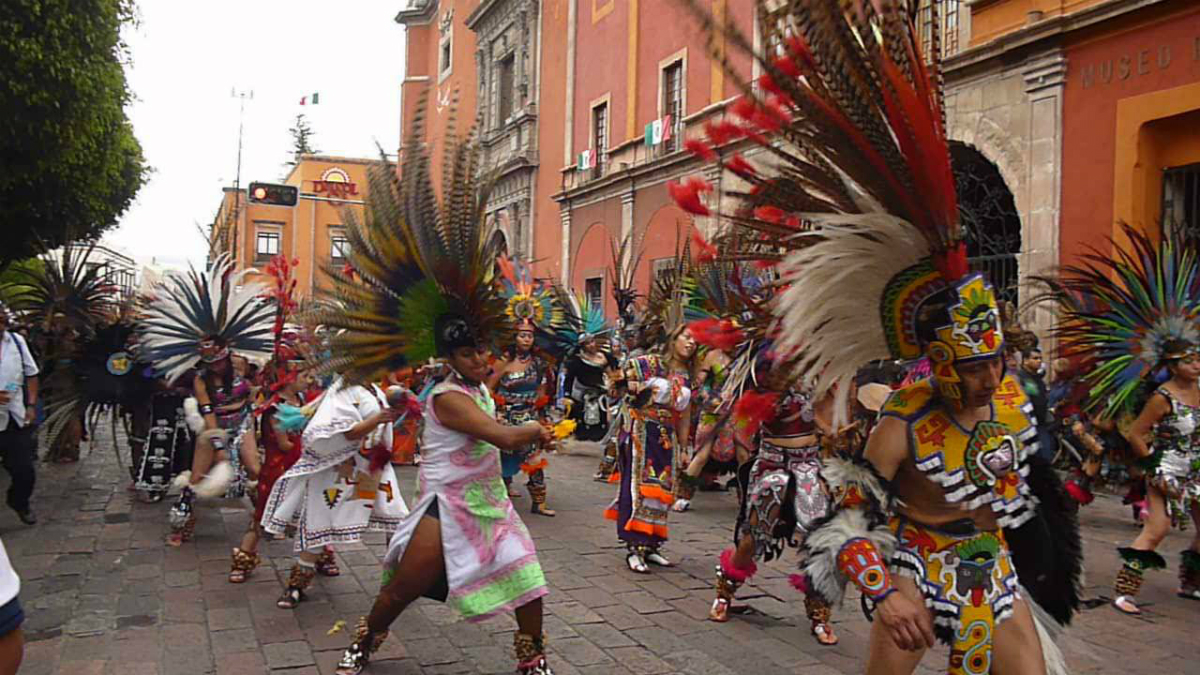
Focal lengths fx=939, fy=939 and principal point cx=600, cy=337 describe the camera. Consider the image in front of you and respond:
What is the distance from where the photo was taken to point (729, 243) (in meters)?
3.48

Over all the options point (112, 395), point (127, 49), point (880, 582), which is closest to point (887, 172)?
point (880, 582)

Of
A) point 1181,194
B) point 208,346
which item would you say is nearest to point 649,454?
point 208,346

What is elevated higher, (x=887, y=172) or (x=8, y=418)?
(x=887, y=172)

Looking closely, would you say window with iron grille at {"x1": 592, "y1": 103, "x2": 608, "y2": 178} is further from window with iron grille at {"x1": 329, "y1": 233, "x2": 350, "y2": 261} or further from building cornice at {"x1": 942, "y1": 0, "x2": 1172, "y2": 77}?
window with iron grille at {"x1": 329, "y1": 233, "x2": 350, "y2": 261}

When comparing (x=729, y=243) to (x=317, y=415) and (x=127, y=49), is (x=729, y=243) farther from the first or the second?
(x=127, y=49)

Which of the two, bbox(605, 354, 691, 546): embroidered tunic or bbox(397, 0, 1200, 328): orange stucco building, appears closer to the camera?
bbox(605, 354, 691, 546): embroidered tunic

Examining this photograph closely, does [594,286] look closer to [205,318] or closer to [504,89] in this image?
[504,89]

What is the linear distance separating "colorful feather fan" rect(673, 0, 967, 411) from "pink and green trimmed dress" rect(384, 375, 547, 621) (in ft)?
5.96

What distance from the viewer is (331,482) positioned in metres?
6.21

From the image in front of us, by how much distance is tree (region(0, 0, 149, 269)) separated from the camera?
10.5m

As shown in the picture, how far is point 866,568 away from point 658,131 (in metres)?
18.7

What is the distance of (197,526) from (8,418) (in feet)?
6.01

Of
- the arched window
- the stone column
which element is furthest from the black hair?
the arched window

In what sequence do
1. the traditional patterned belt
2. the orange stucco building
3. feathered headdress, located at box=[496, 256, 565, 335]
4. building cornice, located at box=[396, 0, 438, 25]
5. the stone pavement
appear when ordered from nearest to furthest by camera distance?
1. the stone pavement
2. the traditional patterned belt
3. feathered headdress, located at box=[496, 256, 565, 335]
4. the orange stucco building
5. building cornice, located at box=[396, 0, 438, 25]
